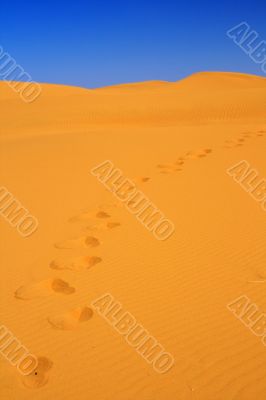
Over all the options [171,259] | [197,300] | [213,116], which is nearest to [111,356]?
[197,300]

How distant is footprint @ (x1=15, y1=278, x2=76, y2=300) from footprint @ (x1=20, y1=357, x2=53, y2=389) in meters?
0.76

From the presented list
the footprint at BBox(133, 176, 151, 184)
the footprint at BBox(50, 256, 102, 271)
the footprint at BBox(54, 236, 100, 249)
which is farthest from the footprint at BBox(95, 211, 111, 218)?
the footprint at BBox(133, 176, 151, 184)

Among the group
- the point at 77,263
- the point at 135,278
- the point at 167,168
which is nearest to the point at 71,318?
the point at 135,278

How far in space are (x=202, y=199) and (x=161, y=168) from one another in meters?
2.07

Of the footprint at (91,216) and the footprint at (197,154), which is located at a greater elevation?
the footprint at (197,154)

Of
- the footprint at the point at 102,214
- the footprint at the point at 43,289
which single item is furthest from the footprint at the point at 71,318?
the footprint at the point at 102,214

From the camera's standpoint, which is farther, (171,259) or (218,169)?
(218,169)

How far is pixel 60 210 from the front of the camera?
5.05 metres

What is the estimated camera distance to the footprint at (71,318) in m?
2.65

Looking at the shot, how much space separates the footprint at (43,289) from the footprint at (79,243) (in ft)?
2.33

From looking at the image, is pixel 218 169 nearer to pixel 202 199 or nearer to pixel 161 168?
pixel 161 168

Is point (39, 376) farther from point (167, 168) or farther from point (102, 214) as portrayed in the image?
point (167, 168)

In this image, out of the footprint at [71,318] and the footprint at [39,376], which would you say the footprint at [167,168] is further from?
the footprint at [39,376]

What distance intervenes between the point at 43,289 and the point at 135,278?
0.82m
